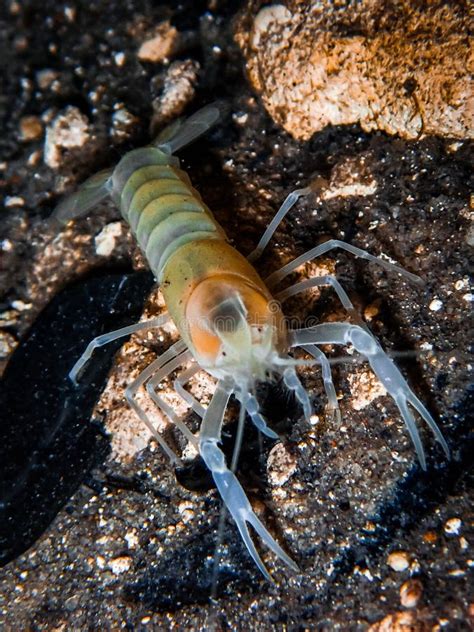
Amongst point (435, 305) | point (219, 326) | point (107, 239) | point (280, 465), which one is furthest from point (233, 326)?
point (107, 239)

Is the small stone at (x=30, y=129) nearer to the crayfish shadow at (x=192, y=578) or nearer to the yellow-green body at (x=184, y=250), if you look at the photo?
the yellow-green body at (x=184, y=250)

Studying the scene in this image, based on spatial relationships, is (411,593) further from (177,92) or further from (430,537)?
(177,92)

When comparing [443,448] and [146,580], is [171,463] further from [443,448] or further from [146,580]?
[443,448]

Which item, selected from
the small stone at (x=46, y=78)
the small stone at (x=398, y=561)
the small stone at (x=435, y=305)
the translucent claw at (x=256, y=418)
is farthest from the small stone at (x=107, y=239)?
→ the small stone at (x=398, y=561)

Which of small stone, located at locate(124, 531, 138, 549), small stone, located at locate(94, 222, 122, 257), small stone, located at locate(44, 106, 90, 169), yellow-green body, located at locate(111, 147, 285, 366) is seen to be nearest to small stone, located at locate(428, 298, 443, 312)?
yellow-green body, located at locate(111, 147, 285, 366)

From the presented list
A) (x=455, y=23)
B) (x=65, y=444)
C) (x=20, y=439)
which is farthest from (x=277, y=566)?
(x=455, y=23)

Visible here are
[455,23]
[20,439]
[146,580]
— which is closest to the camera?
[146,580]

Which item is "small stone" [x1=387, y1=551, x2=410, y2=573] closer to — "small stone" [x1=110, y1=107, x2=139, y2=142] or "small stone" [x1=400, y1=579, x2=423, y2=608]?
"small stone" [x1=400, y1=579, x2=423, y2=608]
